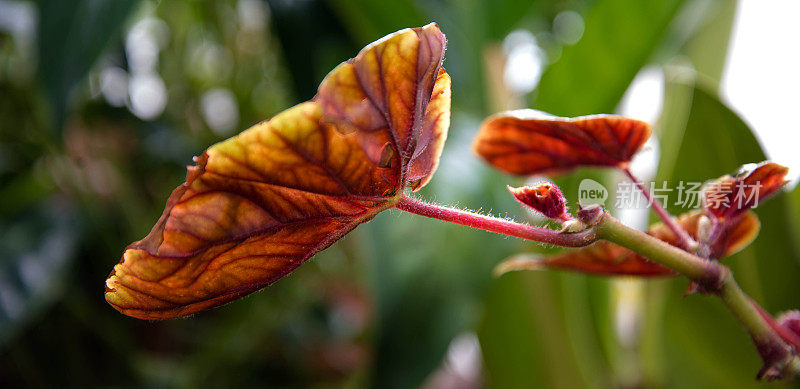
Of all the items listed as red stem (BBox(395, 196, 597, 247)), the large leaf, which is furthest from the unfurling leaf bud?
the large leaf

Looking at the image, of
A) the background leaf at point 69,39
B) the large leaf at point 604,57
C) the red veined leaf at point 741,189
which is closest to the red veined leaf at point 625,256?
the red veined leaf at point 741,189

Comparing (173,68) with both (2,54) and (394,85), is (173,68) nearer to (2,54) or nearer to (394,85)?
(2,54)

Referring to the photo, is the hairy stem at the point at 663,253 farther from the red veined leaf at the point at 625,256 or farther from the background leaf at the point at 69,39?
the background leaf at the point at 69,39

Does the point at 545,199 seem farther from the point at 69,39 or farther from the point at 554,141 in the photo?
the point at 69,39

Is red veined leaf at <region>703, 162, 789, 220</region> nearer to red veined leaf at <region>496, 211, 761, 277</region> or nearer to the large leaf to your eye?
red veined leaf at <region>496, 211, 761, 277</region>

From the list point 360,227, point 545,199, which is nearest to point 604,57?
point 360,227

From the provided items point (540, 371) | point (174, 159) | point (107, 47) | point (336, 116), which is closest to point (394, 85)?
point (336, 116)

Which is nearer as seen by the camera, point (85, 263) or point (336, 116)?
point (336, 116)
